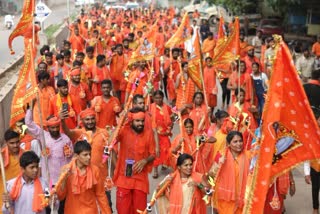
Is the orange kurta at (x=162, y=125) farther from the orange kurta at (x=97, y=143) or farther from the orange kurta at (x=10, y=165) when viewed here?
the orange kurta at (x=10, y=165)

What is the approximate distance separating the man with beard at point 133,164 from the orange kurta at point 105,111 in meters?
1.62

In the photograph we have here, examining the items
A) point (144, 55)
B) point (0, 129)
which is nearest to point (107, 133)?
point (0, 129)

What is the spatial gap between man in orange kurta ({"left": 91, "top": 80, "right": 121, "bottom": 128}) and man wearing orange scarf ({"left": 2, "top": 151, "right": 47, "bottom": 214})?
2.95m

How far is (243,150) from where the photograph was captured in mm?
6133

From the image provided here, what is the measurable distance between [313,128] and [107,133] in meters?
2.64

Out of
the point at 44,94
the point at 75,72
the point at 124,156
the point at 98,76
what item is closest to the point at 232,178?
the point at 124,156

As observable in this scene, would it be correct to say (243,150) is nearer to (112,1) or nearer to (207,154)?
(207,154)

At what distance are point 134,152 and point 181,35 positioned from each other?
7.44 m

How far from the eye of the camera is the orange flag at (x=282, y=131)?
4.21 metres

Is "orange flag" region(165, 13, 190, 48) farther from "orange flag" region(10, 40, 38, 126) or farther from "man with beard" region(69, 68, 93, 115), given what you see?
"orange flag" region(10, 40, 38, 126)

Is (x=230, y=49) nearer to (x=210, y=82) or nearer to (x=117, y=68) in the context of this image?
(x=210, y=82)

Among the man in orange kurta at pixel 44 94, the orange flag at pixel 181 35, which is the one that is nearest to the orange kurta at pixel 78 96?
the man in orange kurta at pixel 44 94

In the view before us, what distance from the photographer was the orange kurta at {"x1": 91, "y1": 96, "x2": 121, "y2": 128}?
26.2ft

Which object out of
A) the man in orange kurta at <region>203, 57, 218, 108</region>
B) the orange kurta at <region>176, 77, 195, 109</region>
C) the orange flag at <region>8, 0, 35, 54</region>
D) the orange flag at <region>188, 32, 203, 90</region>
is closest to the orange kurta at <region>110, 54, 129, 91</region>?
the man in orange kurta at <region>203, 57, 218, 108</region>
